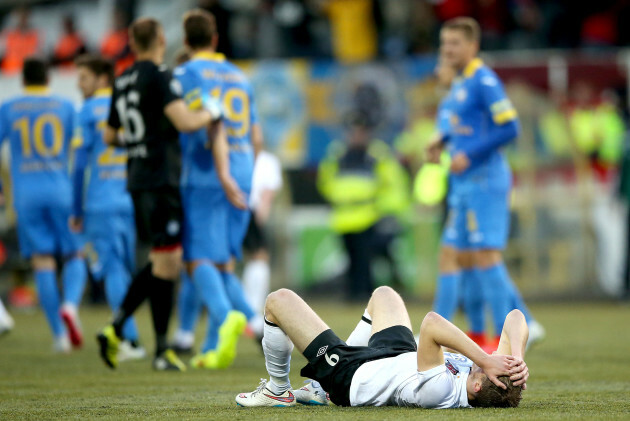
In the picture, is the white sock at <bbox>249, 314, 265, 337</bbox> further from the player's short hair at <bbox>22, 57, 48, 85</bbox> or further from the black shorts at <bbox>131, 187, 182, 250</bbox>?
the player's short hair at <bbox>22, 57, 48, 85</bbox>

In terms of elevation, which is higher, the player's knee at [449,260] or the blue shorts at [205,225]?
the blue shorts at [205,225]

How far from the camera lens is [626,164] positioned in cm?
1403

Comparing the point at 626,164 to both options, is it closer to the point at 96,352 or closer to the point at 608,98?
the point at 608,98

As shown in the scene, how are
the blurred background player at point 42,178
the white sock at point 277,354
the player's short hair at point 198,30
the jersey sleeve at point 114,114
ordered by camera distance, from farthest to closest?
the blurred background player at point 42,178 < the player's short hair at point 198,30 < the jersey sleeve at point 114,114 < the white sock at point 277,354

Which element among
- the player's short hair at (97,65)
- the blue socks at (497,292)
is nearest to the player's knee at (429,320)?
the blue socks at (497,292)

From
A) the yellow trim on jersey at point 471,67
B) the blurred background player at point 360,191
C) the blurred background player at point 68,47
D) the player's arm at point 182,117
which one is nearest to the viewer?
the player's arm at point 182,117

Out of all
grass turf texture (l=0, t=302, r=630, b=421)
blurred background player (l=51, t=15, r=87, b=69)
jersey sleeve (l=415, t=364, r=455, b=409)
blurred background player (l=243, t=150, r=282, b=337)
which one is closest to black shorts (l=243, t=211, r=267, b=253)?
blurred background player (l=243, t=150, r=282, b=337)

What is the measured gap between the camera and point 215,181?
7.67 metres

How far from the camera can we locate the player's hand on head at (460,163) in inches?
317

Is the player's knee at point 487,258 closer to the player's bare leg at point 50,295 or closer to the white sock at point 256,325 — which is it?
the white sock at point 256,325

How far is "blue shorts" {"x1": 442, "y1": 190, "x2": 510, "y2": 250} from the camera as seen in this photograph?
8.13 metres

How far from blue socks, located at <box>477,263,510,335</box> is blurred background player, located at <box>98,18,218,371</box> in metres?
2.34

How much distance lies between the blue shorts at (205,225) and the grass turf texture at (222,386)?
0.81 metres

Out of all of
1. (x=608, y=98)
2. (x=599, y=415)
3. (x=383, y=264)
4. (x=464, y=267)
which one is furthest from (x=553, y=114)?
(x=599, y=415)
